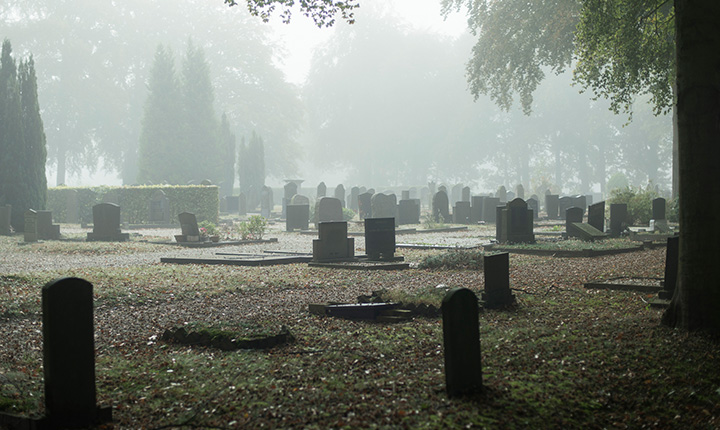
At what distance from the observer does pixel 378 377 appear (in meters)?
5.21

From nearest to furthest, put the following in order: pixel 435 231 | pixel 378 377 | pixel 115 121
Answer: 1. pixel 378 377
2. pixel 435 231
3. pixel 115 121

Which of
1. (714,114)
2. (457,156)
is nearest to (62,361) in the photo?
(714,114)

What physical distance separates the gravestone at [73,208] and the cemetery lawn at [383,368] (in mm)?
26197

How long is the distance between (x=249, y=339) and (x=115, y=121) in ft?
207

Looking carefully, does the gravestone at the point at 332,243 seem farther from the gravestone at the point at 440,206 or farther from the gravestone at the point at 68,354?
the gravestone at the point at 440,206

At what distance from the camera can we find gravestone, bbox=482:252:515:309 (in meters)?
8.21

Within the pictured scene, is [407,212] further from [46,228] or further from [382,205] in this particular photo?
[46,228]

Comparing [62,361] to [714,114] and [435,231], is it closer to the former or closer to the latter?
[714,114]

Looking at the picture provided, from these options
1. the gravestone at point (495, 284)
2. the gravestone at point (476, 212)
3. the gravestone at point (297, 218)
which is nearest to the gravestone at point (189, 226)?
the gravestone at point (297, 218)

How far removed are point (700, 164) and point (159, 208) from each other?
1116 inches

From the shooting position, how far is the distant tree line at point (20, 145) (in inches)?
1020

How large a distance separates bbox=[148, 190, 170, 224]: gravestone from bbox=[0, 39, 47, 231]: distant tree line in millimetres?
5646

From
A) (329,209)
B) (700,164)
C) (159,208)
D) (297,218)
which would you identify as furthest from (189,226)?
(700,164)

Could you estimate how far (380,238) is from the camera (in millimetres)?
14398
